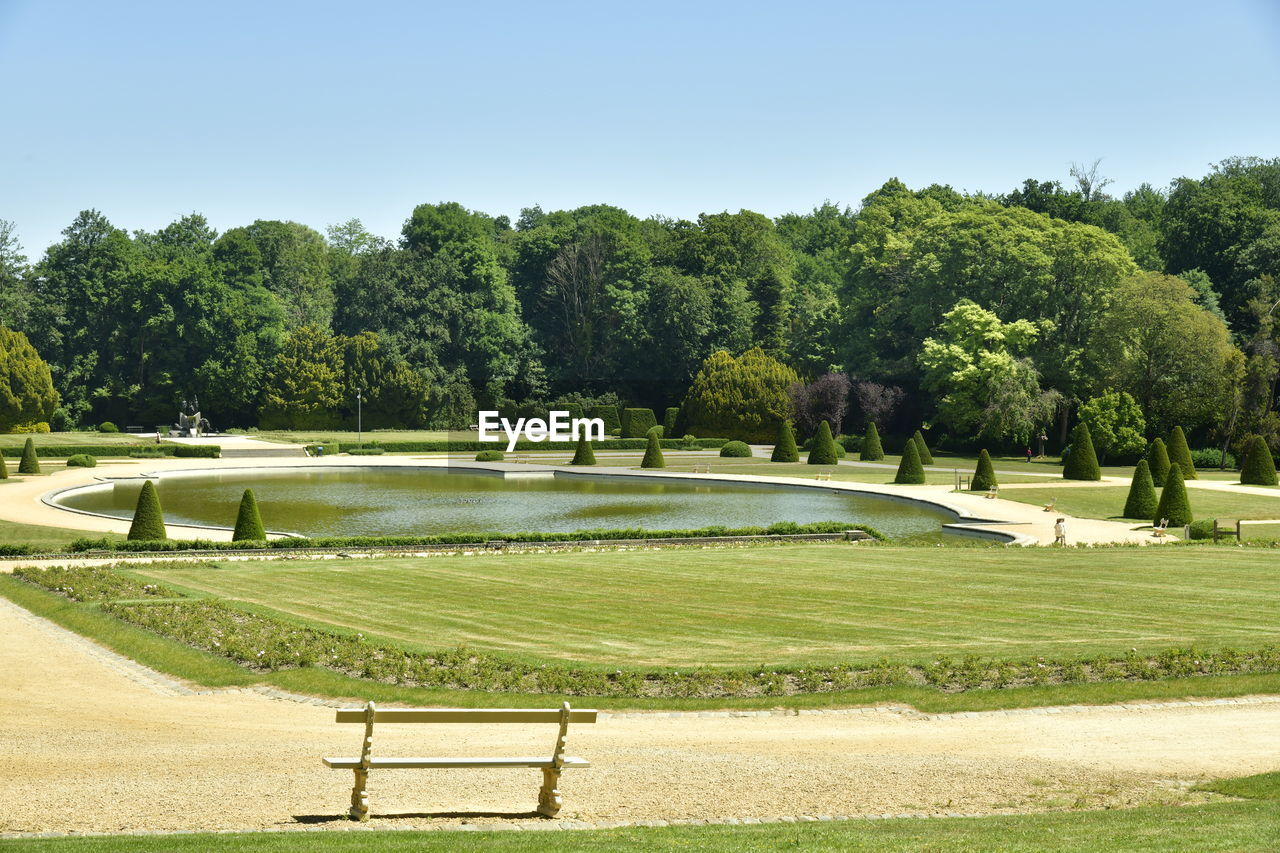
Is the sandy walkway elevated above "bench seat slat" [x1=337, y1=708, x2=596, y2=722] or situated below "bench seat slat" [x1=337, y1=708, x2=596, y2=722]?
below

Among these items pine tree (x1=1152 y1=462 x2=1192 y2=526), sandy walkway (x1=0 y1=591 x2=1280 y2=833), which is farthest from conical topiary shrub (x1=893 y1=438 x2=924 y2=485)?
sandy walkway (x1=0 y1=591 x2=1280 y2=833)

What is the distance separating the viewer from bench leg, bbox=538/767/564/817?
380 inches

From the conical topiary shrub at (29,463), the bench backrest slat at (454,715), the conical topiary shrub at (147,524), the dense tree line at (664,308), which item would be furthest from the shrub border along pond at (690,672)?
the dense tree line at (664,308)

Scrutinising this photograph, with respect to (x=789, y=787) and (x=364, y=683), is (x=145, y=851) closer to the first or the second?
(x=789, y=787)

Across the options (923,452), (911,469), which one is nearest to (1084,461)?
(911,469)

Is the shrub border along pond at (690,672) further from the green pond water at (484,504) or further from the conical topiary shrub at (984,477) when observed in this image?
the conical topiary shrub at (984,477)

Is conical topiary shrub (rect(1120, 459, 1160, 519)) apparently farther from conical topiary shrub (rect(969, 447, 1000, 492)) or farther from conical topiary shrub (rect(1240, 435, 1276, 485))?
conical topiary shrub (rect(1240, 435, 1276, 485))

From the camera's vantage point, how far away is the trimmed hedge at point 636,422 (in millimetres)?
80250

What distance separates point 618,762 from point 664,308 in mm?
74645

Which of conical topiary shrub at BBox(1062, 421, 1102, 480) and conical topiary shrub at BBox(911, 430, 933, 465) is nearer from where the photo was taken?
conical topiary shrub at BBox(1062, 421, 1102, 480)

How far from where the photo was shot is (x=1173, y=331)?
57781 mm

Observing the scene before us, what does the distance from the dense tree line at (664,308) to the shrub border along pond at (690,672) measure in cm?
4652

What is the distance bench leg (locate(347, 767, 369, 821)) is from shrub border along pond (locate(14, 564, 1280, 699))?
4.71m

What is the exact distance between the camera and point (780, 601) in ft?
66.4
